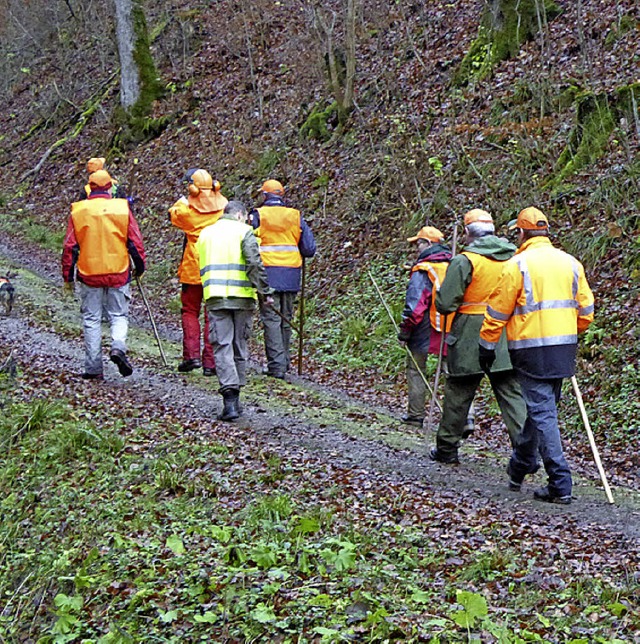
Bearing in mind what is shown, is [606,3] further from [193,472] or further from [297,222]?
[193,472]

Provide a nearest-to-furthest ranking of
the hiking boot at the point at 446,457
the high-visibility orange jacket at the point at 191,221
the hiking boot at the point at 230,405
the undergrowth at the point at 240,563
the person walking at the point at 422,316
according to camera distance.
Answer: the undergrowth at the point at 240,563, the hiking boot at the point at 446,457, the hiking boot at the point at 230,405, the person walking at the point at 422,316, the high-visibility orange jacket at the point at 191,221

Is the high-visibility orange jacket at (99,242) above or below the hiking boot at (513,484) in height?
above

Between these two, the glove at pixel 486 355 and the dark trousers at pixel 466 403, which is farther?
the dark trousers at pixel 466 403

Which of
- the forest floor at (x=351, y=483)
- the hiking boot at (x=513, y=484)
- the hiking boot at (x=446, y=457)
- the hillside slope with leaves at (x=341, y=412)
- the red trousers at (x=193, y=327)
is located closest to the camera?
the forest floor at (x=351, y=483)

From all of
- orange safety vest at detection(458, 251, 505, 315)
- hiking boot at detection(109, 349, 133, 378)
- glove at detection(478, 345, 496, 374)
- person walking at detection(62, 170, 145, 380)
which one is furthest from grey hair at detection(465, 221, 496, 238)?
hiking boot at detection(109, 349, 133, 378)

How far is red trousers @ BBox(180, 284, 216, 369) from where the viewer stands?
11.1m

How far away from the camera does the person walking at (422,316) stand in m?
9.37

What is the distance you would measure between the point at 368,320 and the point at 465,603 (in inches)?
344

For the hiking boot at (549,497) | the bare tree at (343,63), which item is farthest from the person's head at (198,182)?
the bare tree at (343,63)

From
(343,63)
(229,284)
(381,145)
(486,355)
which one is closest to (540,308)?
(486,355)

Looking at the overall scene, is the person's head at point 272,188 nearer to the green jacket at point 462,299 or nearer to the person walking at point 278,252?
the person walking at point 278,252

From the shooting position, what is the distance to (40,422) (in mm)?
8266

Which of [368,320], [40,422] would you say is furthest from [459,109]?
[40,422]

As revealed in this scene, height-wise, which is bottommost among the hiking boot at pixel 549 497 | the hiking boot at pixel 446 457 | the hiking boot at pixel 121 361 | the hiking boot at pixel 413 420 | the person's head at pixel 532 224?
the hiking boot at pixel 413 420
